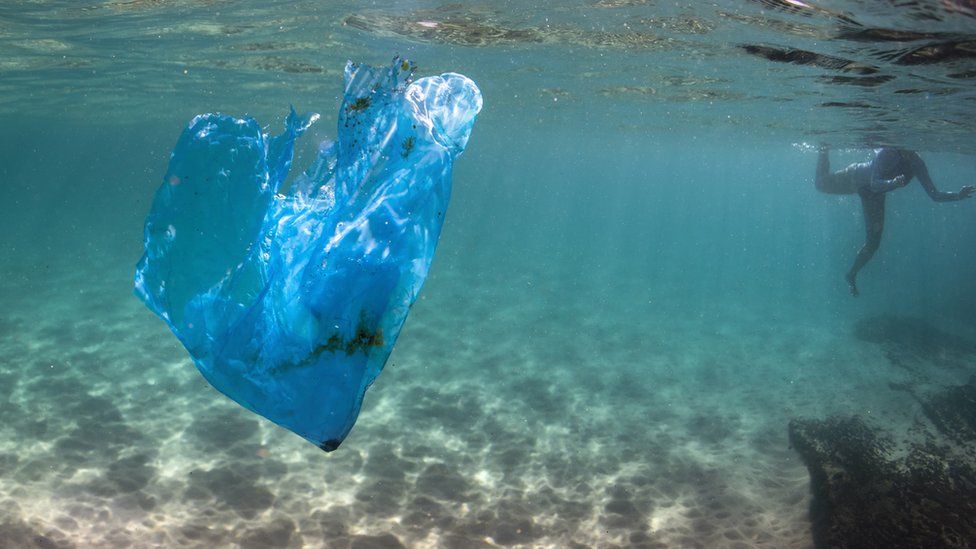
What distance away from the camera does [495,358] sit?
628 inches

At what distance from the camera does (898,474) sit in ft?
30.7

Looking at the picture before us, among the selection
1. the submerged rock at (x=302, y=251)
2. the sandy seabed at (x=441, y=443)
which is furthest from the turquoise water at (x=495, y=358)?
the submerged rock at (x=302, y=251)

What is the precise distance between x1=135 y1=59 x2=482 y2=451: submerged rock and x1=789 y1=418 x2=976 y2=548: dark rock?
8002mm

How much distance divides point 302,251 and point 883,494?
9.50 m

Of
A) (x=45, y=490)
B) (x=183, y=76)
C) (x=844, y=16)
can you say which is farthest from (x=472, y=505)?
(x=183, y=76)

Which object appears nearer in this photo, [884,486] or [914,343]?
[884,486]

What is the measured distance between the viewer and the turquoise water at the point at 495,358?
848 cm

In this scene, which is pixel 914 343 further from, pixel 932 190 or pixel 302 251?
pixel 302 251

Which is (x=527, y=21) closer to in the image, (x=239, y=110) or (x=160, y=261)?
(x=160, y=261)

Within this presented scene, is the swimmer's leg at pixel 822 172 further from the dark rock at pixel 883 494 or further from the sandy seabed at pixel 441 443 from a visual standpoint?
the dark rock at pixel 883 494

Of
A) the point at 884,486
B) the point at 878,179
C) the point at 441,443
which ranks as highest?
the point at 878,179

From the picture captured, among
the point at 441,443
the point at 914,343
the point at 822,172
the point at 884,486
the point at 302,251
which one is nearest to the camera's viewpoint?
the point at 302,251

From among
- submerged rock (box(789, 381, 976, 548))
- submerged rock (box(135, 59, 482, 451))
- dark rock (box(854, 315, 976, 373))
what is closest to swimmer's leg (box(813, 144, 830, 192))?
dark rock (box(854, 315, 976, 373))

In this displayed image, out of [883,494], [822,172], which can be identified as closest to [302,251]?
[883,494]
